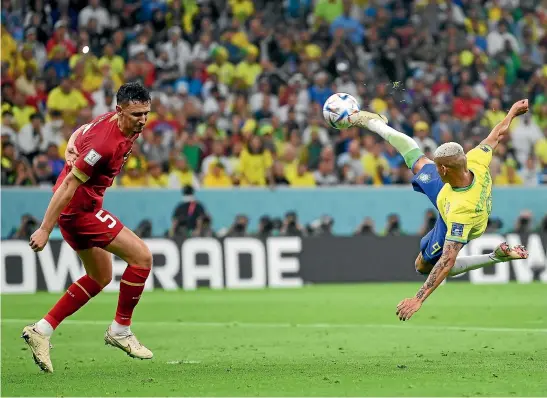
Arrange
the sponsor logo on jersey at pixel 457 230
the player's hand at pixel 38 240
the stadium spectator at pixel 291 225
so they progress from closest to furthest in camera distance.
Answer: the player's hand at pixel 38 240, the sponsor logo on jersey at pixel 457 230, the stadium spectator at pixel 291 225

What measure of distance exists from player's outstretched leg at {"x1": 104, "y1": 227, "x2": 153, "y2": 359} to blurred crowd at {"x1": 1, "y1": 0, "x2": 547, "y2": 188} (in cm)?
980

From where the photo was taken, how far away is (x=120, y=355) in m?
11.4

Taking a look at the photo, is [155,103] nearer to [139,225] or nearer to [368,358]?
[139,225]

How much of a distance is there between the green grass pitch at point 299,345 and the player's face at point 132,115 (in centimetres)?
217

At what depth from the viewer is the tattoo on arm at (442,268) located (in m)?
9.75

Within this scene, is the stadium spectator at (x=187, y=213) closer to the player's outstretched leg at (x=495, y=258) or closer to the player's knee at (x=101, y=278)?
the player's outstretched leg at (x=495, y=258)

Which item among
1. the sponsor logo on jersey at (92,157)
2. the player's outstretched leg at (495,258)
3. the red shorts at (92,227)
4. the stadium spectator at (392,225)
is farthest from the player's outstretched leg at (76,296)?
the stadium spectator at (392,225)

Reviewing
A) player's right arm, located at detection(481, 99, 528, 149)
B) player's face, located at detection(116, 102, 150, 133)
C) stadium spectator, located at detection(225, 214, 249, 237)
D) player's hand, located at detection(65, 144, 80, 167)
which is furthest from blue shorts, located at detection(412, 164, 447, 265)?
stadium spectator, located at detection(225, 214, 249, 237)

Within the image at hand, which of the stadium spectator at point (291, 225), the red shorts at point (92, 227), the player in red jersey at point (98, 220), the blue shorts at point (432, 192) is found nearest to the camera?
the player in red jersey at point (98, 220)

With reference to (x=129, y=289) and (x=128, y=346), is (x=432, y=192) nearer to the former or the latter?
(x=129, y=289)

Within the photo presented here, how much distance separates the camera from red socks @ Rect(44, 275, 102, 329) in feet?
33.4

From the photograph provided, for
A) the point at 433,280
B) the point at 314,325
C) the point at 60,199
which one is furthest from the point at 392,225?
the point at 60,199

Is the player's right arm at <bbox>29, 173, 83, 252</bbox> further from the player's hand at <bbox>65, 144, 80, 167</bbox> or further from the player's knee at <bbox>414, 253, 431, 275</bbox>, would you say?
the player's knee at <bbox>414, 253, 431, 275</bbox>

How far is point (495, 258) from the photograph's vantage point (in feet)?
36.7
